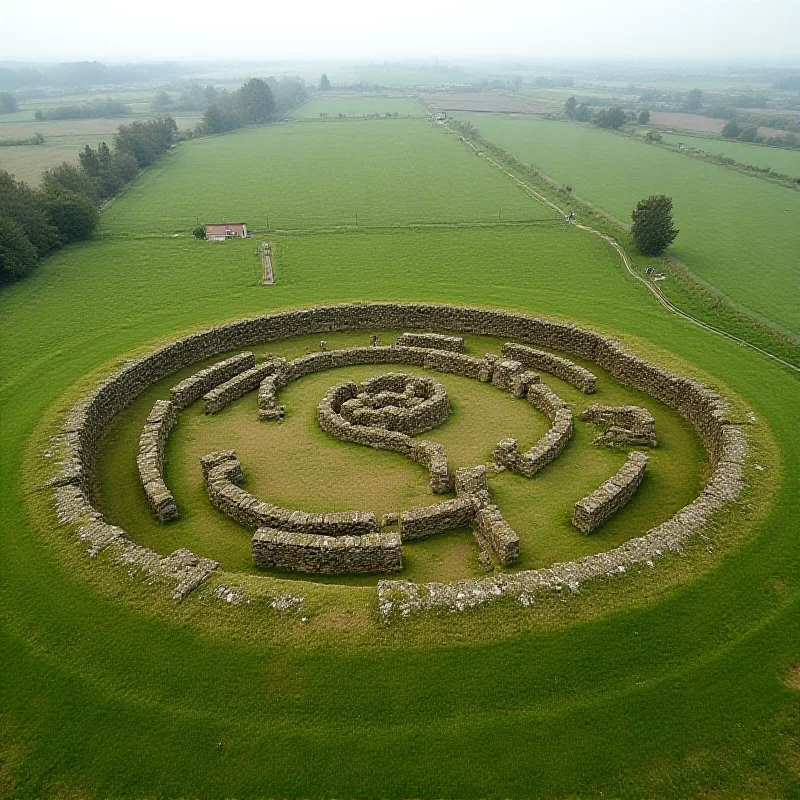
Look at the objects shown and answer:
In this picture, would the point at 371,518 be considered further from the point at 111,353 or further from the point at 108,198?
the point at 108,198

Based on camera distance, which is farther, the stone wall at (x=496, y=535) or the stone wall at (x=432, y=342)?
the stone wall at (x=432, y=342)

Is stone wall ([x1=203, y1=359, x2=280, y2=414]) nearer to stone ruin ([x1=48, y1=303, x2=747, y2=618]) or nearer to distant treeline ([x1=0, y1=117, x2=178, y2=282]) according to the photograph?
stone ruin ([x1=48, y1=303, x2=747, y2=618])

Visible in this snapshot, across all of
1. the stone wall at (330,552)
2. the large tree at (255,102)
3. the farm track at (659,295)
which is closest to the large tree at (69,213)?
the stone wall at (330,552)

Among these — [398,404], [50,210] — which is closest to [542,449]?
[398,404]

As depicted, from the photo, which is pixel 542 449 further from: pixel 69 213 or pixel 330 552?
pixel 69 213

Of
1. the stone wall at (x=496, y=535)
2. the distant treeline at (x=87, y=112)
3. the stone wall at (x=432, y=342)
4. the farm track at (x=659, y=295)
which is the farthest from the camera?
the distant treeline at (x=87, y=112)

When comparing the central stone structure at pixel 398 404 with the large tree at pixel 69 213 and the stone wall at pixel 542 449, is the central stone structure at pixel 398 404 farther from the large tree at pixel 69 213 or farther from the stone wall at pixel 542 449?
the large tree at pixel 69 213
